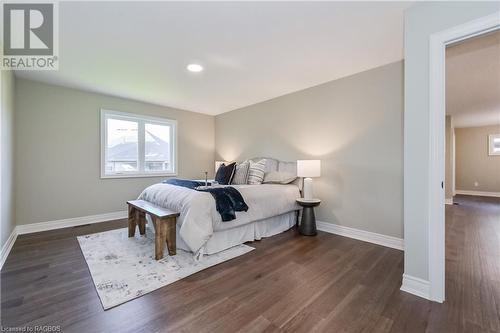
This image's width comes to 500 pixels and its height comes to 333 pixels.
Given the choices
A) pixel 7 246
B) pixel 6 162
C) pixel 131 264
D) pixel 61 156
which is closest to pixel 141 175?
pixel 61 156

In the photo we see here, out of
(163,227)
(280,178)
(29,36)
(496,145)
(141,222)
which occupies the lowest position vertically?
(141,222)

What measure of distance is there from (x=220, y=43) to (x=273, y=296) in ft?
8.23

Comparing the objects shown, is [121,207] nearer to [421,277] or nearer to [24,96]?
[24,96]

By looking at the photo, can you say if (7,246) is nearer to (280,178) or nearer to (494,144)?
(280,178)

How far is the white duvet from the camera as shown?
7.73 feet

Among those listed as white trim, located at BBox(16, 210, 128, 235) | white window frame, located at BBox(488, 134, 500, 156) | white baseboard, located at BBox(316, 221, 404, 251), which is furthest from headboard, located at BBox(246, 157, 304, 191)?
white window frame, located at BBox(488, 134, 500, 156)

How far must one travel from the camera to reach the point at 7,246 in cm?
258

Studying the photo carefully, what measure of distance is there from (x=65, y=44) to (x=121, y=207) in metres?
2.84

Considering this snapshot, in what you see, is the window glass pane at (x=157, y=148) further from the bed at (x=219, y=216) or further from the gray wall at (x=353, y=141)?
the gray wall at (x=353, y=141)

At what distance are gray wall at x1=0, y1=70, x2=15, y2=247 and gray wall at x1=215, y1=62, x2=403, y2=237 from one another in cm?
370

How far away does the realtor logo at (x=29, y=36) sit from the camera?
185cm

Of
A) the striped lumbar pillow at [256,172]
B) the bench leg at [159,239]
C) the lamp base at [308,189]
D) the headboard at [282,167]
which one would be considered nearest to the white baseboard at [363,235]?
the lamp base at [308,189]

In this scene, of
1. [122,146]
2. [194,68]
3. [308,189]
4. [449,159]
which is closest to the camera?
[194,68]

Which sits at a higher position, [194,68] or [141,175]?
[194,68]
